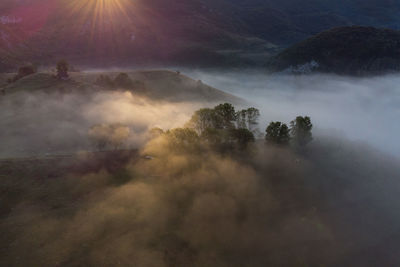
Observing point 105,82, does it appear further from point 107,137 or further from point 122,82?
point 107,137

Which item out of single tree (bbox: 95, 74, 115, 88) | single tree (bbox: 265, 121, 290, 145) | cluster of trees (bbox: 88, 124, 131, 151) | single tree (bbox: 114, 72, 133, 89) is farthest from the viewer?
single tree (bbox: 114, 72, 133, 89)

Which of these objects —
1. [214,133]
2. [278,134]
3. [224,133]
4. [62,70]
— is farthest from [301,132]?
[62,70]

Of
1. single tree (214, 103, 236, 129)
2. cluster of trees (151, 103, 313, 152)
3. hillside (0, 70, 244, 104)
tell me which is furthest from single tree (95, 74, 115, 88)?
single tree (214, 103, 236, 129)

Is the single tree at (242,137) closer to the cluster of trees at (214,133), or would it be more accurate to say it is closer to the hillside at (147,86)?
the cluster of trees at (214,133)

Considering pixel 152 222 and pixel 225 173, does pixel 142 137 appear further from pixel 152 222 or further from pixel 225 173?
pixel 152 222

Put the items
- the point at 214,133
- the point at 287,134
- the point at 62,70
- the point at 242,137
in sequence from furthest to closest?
the point at 62,70
the point at 287,134
the point at 242,137
the point at 214,133

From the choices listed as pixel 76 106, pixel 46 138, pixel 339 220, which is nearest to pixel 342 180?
pixel 339 220

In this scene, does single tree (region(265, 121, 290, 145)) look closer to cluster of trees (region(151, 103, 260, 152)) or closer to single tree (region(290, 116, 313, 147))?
single tree (region(290, 116, 313, 147))
